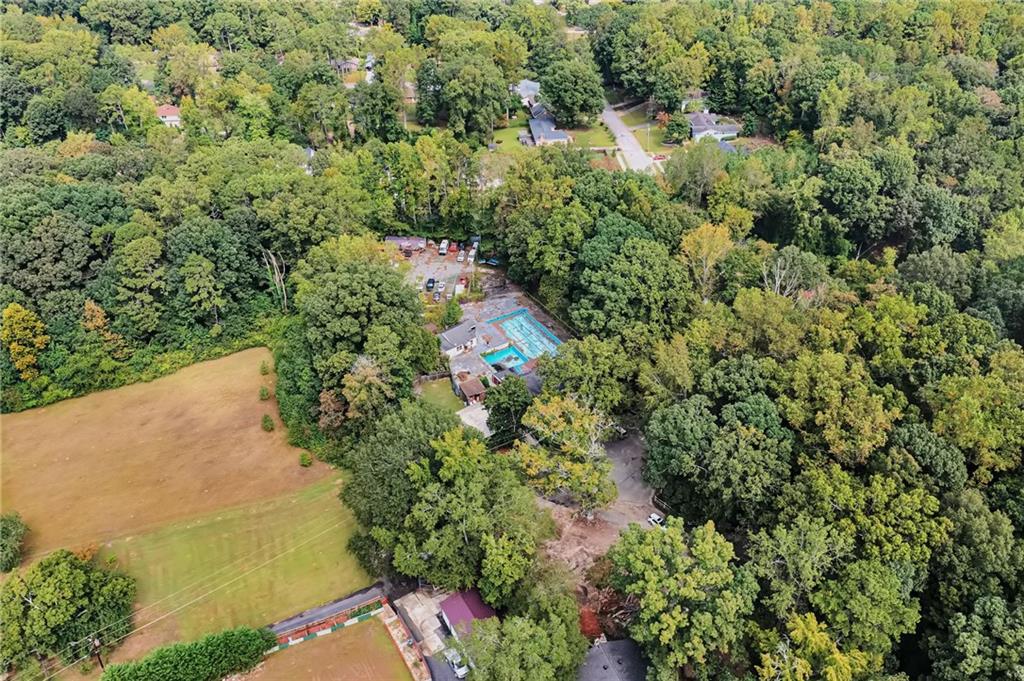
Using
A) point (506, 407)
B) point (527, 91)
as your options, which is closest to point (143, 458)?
point (506, 407)

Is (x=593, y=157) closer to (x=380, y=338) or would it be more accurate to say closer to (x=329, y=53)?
(x=380, y=338)

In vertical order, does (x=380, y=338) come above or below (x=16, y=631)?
above

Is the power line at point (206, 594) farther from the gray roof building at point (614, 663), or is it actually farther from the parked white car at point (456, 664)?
the gray roof building at point (614, 663)

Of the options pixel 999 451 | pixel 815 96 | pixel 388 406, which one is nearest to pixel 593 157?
pixel 815 96

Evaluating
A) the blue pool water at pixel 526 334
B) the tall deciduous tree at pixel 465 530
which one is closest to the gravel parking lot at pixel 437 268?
the blue pool water at pixel 526 334

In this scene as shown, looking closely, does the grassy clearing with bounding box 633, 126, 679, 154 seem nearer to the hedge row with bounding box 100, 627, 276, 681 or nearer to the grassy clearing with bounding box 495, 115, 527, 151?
the grassy clearing with bounding box 495, 115, 527, 151

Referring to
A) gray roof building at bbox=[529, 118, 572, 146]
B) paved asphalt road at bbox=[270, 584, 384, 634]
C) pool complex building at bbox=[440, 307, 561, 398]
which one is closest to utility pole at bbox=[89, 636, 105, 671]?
paved asphalt road at bbox=[270, 584, 384, 634]
